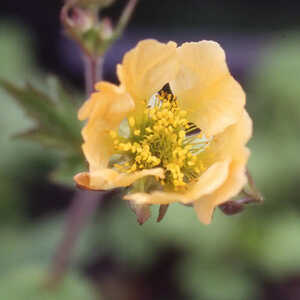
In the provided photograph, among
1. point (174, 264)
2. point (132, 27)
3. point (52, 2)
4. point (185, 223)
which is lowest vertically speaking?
point (174, 264)

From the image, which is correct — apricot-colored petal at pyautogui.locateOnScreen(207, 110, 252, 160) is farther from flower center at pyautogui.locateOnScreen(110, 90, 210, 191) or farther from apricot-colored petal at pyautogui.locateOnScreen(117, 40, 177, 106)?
apricot-colored petal at pyautogui.locateOnScreen(117, 40, 177, 106)

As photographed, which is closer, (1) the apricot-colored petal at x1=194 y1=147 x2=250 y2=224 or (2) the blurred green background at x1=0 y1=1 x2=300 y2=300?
(1) the apricot-colored petal at x1=194 y1=147 x2=250 y2=224

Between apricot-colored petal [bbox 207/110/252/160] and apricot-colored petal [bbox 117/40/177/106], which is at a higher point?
apricot-colored petal [bbox 117/40/177/106]

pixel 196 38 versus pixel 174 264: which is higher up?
pixel 196 38

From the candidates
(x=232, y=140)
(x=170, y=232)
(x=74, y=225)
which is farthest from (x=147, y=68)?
(x=170, y=232)

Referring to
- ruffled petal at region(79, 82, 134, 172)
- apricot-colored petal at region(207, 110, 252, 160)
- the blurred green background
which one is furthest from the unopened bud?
the blurred green background

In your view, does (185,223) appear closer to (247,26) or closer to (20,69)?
(20,69)

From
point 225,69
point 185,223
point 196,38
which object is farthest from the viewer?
point 196,38

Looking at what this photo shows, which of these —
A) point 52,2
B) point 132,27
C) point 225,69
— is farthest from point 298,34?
point 225,69
